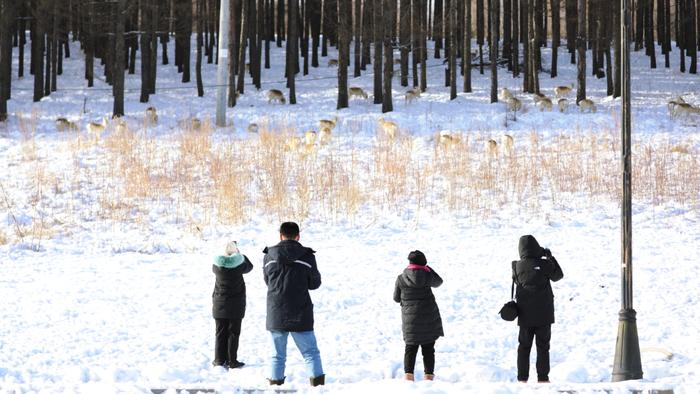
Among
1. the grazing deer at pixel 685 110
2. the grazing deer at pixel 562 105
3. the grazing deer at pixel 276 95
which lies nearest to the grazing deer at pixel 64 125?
the grazing deer at pixel 276 95

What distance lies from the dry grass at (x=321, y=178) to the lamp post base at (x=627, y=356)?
8.03m

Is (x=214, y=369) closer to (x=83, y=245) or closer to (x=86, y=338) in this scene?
(x=86, y=338)

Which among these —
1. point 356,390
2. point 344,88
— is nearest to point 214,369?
point 356,390

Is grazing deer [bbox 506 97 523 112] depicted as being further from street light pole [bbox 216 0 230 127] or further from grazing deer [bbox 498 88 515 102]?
street light pole [bbox 216 0 230 127]

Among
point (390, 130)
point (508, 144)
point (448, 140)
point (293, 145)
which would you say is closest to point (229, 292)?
point (293, 145)

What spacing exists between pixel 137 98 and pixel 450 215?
2116 centimetres

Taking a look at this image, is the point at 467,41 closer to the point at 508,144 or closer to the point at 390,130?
the point at 390,130

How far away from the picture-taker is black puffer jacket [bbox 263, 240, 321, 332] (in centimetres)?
686

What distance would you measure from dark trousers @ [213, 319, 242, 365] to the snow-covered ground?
0.18 m

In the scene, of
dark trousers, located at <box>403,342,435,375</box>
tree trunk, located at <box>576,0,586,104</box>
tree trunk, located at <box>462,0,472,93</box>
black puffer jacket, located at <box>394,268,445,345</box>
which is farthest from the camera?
tree trunk, located at <box>462,0,472,93</box>

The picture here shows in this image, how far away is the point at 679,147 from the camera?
20.2 metres

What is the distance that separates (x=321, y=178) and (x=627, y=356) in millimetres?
10637

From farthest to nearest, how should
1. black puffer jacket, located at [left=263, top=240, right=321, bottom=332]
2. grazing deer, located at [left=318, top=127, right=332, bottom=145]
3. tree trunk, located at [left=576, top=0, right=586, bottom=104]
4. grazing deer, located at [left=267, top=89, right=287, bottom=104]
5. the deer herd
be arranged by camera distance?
grazing deer, located at [left=267, top=89, right=287, bottom=104]
tree trunk, located at [left=576, top=0, right=586, bottom=104]
grazing deer, located at [left=318, top=127, right=332, bottom=145]
the deer herd
black puffer jacket, located at [left=263, top=240, right=321, bottom=332]

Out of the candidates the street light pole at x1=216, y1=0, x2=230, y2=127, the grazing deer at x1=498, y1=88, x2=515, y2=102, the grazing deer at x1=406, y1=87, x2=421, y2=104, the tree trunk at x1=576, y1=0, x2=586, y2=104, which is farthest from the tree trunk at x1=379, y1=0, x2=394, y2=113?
the tree trunk at x1=576, y1=0, x2=586, y2=104
